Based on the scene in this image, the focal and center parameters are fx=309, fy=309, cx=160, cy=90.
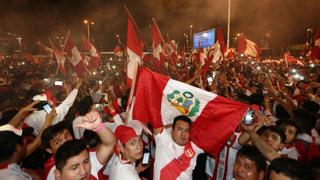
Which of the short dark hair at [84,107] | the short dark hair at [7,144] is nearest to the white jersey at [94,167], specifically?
the short dark hair at [7,144]

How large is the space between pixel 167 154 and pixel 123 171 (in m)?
0.82

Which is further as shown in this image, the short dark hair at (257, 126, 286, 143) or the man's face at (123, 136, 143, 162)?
the short dark hair at (257, 126, 286, 143)

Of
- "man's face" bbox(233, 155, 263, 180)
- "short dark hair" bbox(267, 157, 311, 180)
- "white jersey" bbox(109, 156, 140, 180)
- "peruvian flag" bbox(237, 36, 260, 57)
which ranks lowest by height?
"man's face" bbox(233, 155, 263, 180)

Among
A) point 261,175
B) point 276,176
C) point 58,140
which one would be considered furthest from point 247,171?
point 58,140

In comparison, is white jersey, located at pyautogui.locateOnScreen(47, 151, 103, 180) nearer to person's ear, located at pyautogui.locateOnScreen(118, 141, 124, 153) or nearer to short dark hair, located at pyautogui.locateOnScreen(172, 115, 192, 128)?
person's ear, located at pyautogui.locateOnScreen(118, 141, 124, 153)

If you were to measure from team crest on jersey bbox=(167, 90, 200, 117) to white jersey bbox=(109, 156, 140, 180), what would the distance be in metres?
1.03

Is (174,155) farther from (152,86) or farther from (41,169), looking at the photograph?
(41,169)

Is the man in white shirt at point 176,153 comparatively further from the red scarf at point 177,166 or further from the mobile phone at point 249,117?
the mobile phone at point 249,117

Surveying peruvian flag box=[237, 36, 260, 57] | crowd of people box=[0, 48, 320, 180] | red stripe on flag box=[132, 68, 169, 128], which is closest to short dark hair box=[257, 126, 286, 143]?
crowd of people box=[0, 48, 320, 180]

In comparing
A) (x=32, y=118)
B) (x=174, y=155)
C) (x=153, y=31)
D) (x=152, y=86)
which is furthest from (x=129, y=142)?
(x=153, y=31)

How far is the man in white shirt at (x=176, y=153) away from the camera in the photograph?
3.43 meters

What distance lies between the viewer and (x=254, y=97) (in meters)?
6.12

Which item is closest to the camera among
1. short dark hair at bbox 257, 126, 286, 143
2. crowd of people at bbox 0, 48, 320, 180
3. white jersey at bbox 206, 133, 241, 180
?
crowd of people at bbox 0, 48, 320, 180

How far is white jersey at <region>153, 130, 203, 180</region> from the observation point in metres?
3.44
